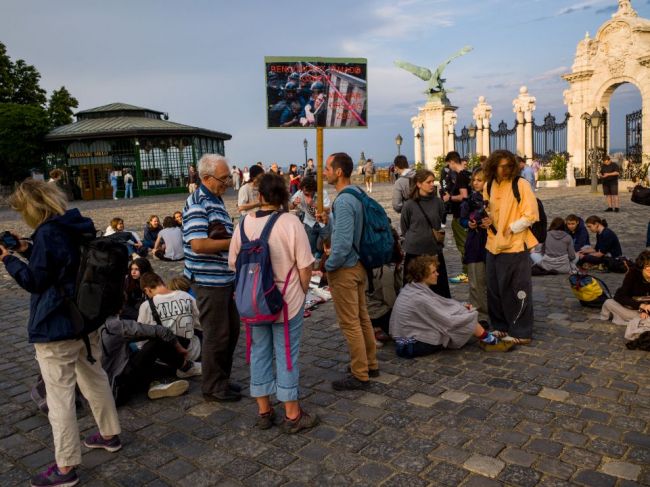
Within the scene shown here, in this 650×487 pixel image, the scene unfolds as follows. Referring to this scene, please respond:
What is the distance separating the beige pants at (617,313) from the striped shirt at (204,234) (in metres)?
4.25

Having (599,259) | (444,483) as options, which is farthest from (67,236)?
(599,259)

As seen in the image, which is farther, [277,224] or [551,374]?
[551,374]

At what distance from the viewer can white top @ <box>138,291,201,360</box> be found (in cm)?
509

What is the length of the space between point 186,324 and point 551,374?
3308 millimetres

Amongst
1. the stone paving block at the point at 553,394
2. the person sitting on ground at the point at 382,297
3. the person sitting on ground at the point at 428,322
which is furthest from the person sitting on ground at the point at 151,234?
the stone paving block at the point at 553,394

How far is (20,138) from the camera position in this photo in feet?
120

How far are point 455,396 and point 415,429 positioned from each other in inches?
26.4

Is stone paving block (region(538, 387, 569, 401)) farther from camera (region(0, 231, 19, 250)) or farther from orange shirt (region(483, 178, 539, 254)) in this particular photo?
camera (region(0, 231, 19, 250))

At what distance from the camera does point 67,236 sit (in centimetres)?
339

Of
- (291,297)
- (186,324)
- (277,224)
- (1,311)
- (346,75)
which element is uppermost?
(346,75)

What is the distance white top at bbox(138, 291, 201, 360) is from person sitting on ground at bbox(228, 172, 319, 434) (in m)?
1.39

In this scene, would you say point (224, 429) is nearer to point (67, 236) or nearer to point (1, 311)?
point (67, 236)

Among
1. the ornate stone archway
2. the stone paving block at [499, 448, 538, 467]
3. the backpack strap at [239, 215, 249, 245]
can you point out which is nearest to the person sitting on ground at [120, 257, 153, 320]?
the backpack strap at [239, 215, 249, 245]

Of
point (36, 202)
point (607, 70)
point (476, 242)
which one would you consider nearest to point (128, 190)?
point (607, 70)
